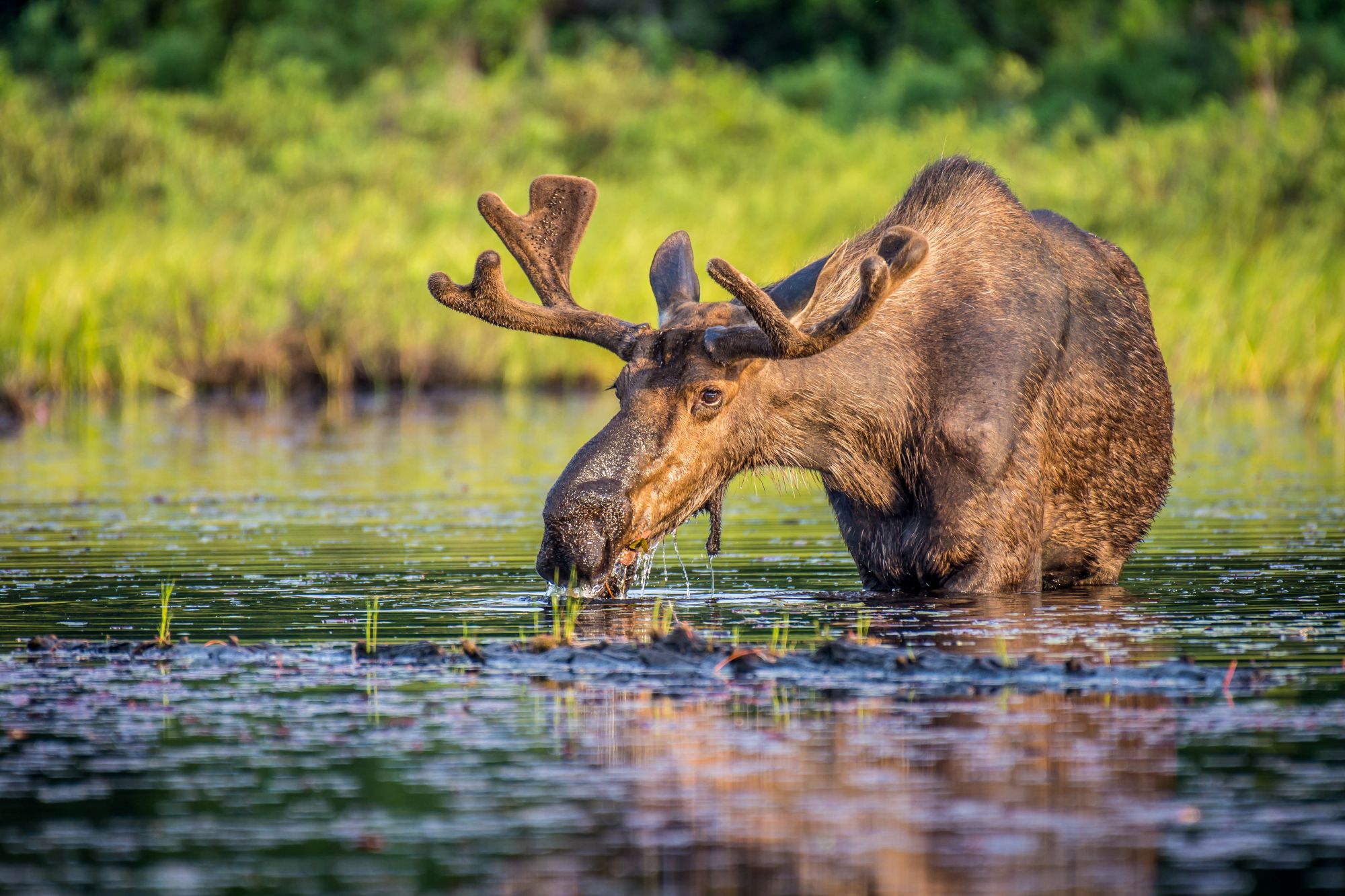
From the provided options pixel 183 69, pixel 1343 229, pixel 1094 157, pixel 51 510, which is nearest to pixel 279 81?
pixel 183 69

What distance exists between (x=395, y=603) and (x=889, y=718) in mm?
2993

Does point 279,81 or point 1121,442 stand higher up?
point 279,81

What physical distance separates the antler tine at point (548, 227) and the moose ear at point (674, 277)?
13.5 inches

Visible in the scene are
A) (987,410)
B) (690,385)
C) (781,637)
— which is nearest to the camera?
(781,637)

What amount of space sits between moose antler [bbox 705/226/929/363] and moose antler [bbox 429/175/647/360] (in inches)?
15.1

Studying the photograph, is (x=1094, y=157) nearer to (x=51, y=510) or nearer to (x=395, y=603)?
(x=51, y=510)

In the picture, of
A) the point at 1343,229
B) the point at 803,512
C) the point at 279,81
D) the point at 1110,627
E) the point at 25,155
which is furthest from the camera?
the point at 279,81

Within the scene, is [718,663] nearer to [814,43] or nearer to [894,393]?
[894,393]

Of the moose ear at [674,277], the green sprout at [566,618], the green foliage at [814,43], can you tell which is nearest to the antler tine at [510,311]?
the moose ear at [674,277]

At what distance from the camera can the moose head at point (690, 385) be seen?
7.50m

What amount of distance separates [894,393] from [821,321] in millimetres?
508

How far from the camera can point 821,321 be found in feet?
26.0

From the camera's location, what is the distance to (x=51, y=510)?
11.8m

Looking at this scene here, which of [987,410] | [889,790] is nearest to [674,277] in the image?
[987,410]
